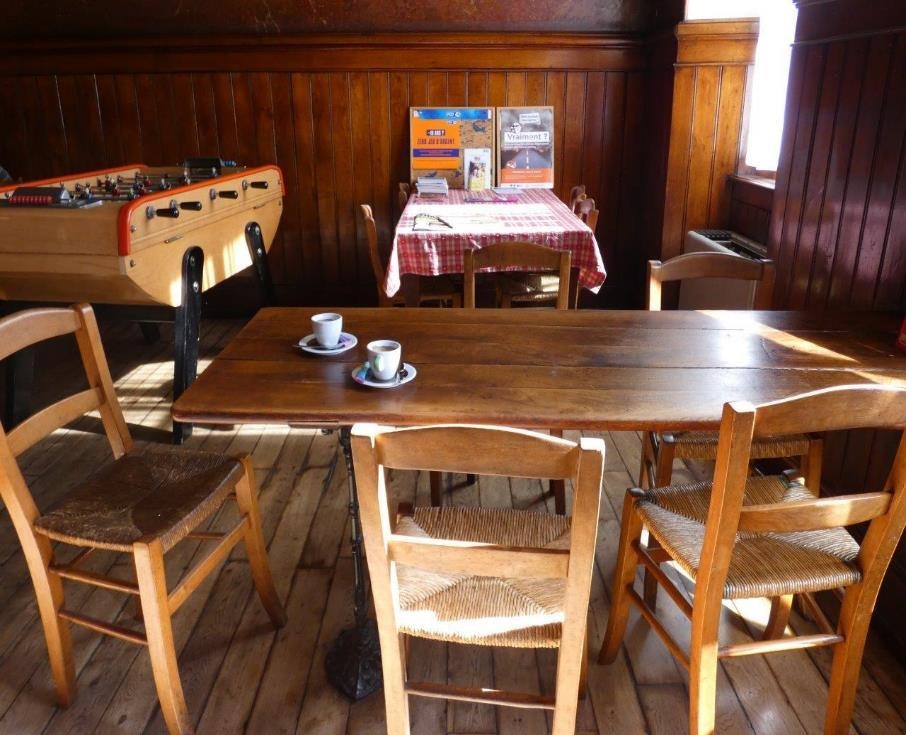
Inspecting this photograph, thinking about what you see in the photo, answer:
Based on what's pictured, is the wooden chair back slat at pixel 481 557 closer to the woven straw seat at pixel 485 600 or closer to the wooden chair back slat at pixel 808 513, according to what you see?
the woven straw seat at pixel 485 600

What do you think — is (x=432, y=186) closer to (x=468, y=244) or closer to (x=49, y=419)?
(x=468, y=244)

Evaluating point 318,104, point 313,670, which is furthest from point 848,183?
point 318,104

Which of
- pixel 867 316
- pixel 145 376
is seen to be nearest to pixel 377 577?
pixel 867 316

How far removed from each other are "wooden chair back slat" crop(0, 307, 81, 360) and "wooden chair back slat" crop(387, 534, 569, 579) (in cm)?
100

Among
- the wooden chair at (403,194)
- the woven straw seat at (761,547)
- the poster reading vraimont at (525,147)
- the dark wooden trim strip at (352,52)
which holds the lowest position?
the woven straw seat at (761,547)

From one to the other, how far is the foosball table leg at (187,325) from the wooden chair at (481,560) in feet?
5.75

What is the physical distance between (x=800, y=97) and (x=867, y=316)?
921mm

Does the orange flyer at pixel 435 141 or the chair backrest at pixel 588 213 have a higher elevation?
the orange flyer at pixel 435 141

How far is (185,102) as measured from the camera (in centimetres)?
465

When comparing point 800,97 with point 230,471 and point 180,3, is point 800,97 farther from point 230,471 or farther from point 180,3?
point 180,3

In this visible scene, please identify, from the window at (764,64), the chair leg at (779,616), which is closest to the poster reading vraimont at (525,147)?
the window at (764,64)

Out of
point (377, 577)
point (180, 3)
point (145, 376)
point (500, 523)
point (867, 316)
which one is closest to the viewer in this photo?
point (377, 577)

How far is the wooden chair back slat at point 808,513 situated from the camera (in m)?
1.26

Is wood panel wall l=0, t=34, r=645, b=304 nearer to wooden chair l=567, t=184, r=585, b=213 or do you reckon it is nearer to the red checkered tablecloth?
wooden chair l=567, t=184, r=585, b=213
